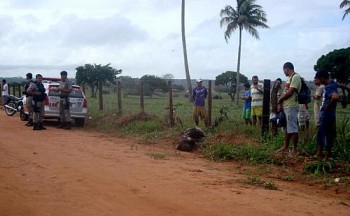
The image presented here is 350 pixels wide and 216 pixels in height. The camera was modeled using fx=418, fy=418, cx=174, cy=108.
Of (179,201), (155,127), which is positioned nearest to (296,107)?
(179,201)

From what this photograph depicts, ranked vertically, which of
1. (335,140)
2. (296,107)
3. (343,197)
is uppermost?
(296,107)

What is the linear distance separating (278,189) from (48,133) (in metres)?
8.23

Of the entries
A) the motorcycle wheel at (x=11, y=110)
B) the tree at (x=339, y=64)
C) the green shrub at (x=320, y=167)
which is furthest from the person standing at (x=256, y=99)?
the tree at (x=339, y=64)

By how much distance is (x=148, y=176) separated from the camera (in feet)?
22.8

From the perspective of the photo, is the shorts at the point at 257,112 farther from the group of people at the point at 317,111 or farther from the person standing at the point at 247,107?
the group of people at the point at 317,111

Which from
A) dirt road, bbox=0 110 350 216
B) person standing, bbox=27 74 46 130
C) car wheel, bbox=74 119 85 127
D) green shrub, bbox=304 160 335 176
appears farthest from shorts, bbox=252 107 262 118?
person standing, bbox=27 74 46 130

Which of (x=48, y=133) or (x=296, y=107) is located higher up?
(x=296, y=107)

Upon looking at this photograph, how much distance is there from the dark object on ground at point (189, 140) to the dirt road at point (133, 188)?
56 cm

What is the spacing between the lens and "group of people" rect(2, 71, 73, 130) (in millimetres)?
13469

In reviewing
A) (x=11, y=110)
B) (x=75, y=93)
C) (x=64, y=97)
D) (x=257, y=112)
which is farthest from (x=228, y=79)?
(x=257, y=112)

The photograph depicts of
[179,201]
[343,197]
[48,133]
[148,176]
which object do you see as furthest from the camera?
[48,133]

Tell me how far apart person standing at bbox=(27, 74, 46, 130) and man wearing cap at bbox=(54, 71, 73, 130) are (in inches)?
23.7

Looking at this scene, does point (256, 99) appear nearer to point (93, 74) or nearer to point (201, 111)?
point (201, 111)

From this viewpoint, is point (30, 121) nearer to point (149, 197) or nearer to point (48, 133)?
point (48, 133)
